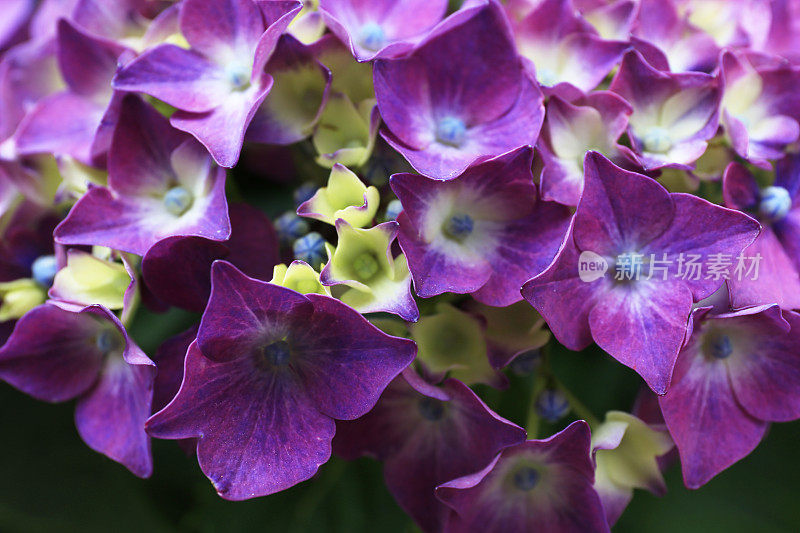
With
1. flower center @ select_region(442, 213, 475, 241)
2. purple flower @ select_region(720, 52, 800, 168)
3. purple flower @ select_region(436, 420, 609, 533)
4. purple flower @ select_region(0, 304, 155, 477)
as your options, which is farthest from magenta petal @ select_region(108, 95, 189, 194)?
purple flower @ select_region(720, 52, 800, 168)

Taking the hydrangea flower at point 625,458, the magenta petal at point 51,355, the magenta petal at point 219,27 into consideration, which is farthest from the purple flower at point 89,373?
the hydrangea flower at point 625,458

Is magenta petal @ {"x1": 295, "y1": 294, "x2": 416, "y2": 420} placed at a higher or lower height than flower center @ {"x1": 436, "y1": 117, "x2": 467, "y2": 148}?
lower

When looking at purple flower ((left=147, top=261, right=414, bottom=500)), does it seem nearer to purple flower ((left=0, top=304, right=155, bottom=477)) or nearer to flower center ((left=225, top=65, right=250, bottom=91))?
purple flower ((left=0, top=304, right=155, bottom=477))

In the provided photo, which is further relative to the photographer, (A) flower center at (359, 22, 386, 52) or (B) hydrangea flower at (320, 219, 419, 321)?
(A) flower center at (359, 22, 386, 52)

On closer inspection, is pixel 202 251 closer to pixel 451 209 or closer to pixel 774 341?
pixel 451 209

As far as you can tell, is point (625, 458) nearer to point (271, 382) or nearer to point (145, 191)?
point (271, 382)

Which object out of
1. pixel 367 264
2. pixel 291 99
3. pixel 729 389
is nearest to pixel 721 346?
pixel 729 389

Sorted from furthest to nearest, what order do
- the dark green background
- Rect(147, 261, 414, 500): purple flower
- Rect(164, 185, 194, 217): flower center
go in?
the dark green background
Rect(164, 185, 194, 217): flower center
Rect(147, 261, 414, 500): purple flower
